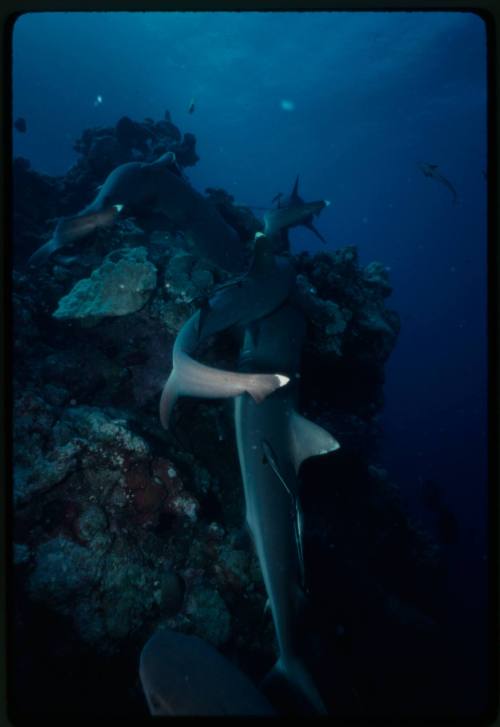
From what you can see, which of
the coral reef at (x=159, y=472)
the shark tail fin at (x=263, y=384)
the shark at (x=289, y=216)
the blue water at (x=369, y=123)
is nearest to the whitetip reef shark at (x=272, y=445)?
the shark tail fin at (x=263, y=384)

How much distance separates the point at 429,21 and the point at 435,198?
7577 centimetres

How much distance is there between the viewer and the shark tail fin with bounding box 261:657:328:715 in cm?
293

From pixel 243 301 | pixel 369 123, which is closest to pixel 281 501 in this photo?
pixel 243 301

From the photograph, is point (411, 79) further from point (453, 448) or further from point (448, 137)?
point (453, 448)

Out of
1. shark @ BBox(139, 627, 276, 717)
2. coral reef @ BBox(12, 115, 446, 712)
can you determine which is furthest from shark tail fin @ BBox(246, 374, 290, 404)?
coral reef @ BBox(12, 115, 446, 712)

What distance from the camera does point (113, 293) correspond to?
475 cm

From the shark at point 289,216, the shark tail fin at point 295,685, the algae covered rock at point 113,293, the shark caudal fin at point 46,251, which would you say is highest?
the shark at point 289,216

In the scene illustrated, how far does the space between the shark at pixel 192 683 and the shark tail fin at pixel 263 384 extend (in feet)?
4.84

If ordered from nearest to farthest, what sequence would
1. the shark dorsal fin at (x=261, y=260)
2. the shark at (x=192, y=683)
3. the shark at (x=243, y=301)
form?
the shark at (x=192, y=683) < the shark at (x=243, y=301) < the shark dorsal fin at (x=261, y=260)

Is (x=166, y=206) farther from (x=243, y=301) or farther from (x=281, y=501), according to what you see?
(x=281, y=501)

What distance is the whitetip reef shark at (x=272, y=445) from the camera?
2951 mm

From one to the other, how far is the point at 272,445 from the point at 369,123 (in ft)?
199

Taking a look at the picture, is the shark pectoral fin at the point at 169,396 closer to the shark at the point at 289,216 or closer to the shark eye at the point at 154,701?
the shark eye at the point at 154,701
